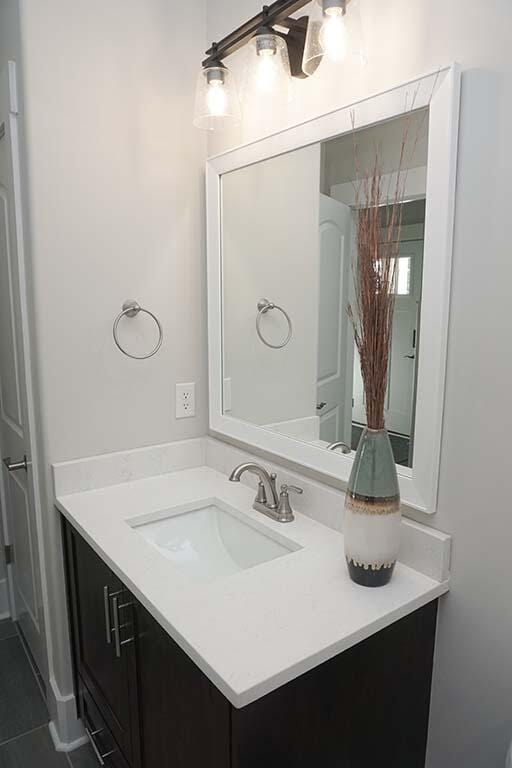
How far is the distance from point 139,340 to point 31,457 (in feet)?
1.66

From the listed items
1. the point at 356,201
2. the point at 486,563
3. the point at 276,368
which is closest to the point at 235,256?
the point at 276,368

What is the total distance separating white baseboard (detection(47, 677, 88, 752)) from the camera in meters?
1.75

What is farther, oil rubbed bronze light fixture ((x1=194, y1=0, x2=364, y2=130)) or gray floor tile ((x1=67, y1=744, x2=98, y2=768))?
gray floor tile ((x1=67, y1=744, x2=98, y2=768))

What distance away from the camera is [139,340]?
174 centimetres

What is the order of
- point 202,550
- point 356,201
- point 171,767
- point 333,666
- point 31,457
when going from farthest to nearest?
point 31,457
point 202,550
point 356,201
point 171,767
point 333,666

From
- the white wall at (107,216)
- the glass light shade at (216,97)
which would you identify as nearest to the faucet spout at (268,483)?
the white wall at (107,216)

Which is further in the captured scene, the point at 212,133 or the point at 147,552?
the point at 212,133

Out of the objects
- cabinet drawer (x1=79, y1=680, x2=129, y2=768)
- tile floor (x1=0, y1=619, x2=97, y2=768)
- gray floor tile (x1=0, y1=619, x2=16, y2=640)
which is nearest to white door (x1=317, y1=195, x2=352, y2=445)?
cabinet drawer (x1=79, y1=680, x2=129, y2=768)

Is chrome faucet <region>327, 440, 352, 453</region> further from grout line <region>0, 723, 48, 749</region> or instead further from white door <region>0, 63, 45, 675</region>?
grout line <region>0, 723, 48, 749</region>

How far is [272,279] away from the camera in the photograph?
161 cm

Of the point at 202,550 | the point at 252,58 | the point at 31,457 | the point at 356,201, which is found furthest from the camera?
the point at 31,457

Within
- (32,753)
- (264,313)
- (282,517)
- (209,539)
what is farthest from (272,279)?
(32,753)

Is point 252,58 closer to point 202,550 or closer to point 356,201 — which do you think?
point 356,201

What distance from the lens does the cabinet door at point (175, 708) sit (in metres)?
0.96
